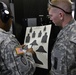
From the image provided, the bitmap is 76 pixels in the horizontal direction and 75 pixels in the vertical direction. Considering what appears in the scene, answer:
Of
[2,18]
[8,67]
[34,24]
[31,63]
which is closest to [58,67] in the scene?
[31,63]

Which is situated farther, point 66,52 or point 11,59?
point 11,59

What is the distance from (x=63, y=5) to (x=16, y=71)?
62 cm

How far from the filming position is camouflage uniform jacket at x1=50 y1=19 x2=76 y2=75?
4.32ft

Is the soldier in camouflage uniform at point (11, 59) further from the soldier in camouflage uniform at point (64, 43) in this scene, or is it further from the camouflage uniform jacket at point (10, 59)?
the soldier in camouflage uniform at point (64, 43)

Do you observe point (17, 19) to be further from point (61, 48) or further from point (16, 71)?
point (61, 48)

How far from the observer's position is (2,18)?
5.34 feet

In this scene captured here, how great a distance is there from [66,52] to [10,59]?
456 mm

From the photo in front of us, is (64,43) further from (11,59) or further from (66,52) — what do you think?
(11,59)

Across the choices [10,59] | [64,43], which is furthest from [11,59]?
[64,43]

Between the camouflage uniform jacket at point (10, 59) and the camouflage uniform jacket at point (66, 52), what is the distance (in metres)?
0.28

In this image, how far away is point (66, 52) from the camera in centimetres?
133

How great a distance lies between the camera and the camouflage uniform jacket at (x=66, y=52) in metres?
1.32

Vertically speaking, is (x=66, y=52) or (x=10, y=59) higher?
(x=66, y=52)

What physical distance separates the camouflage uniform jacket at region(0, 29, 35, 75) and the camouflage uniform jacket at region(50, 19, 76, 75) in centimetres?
28
